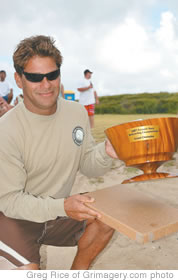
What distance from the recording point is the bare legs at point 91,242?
6.32 ft

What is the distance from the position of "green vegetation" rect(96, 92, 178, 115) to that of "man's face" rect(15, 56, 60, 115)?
46.3 ft

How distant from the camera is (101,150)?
1975 millimetres

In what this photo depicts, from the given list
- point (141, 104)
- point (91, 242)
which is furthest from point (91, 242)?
point (141, 104)

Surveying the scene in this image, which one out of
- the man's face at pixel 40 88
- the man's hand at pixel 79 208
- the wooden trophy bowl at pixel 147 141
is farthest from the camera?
the man's face at pixel 40 88

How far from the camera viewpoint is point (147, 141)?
138cm

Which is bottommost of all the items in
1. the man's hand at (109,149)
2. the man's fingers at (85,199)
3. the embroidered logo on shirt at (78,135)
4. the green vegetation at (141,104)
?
the green vegetation at (141,104)

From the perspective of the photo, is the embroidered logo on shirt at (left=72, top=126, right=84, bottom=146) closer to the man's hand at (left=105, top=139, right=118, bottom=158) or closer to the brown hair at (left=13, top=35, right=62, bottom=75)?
Answer: the man's hand at (left=105, top=139, right=118, bottom=158)

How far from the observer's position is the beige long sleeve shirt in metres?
1.65

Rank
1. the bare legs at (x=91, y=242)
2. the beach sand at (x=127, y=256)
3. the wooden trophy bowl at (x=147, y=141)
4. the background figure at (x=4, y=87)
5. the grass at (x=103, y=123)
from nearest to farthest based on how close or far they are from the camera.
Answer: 1. the wooden trophy bowl at (x=147, y=141)
2. the bare legs at (x=91, y=242)
3. the beach sand at (x=127, y=256)
4. the grass at (x=103, y=123)
5. the background figure at (x=4, y=87)

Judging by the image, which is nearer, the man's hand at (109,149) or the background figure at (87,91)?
the man's hand at (109,149)

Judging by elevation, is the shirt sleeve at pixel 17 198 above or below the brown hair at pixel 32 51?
below

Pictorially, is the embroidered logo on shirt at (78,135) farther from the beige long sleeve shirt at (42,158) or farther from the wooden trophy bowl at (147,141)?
the wooden trophy bowl at (147,141)

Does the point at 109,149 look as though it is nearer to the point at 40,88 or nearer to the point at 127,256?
the point at 40,88

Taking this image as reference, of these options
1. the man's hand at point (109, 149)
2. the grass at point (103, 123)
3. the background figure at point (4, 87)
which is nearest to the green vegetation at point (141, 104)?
the grass at point (103, 123)
